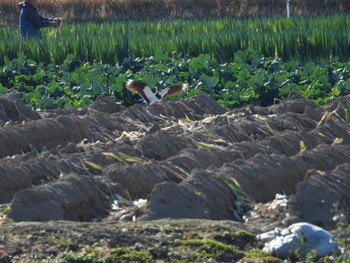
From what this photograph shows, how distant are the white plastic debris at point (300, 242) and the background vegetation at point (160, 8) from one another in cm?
2121

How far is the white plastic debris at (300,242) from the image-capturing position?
5324 mm

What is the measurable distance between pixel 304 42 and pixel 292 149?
6.53m

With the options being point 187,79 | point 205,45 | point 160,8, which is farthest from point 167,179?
point 160,8

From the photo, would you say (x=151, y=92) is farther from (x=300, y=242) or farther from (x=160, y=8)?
(x=160, y=8)

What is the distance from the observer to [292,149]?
26.8 feet

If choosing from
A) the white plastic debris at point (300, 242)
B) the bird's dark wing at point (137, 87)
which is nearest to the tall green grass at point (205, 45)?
the bird's dark wing at point (137, 87)

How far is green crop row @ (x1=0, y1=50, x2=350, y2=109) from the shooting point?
37.0ft

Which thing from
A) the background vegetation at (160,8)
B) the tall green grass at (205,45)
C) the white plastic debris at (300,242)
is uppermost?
the white plastic debris at (300,242)

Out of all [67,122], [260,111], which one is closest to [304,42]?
Result: [260,111]

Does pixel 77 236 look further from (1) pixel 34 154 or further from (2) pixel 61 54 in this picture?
(2) pixel 61 54

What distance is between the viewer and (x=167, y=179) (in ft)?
23.8

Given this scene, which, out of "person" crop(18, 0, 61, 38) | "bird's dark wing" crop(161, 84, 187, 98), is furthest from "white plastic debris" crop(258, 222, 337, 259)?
"person" crop(18, 0, 61, 38)

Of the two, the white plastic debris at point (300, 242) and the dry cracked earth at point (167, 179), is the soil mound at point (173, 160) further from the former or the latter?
the white plastic debris at point (300, 242)

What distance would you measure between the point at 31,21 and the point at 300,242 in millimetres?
12096
